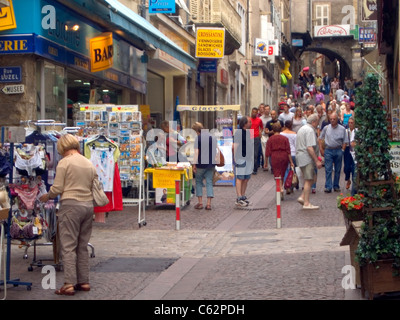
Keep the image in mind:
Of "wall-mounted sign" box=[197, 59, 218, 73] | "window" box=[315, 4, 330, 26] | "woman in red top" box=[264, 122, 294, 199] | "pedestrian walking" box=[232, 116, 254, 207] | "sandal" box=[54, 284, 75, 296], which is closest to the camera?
"sandal" box=[54, 284, 75, 296]

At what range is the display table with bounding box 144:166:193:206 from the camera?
635 inches

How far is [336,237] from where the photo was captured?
1215 cm

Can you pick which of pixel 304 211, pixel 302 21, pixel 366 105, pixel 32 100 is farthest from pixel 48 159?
pixel 302 21

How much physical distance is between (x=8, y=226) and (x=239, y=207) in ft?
27.1

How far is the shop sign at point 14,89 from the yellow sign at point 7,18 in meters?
1.09

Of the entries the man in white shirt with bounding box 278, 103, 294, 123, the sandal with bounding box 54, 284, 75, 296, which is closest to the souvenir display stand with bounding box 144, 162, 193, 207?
the sandal with bounding box 54, 284, 75, 296

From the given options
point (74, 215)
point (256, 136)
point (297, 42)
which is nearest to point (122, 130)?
point (74, 215)

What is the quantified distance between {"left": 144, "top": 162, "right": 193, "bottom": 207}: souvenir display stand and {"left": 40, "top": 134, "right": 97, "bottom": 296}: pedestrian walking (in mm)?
7338

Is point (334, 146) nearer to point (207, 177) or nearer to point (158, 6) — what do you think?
point (207, 177)

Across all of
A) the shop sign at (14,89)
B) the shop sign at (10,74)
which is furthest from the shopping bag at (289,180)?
the shop sign at (10,74)

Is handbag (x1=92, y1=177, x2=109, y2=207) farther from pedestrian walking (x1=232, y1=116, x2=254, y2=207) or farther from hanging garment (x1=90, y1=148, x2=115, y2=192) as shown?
pedestrian walking (x1=232, y1=116, x2=254, y2=207)

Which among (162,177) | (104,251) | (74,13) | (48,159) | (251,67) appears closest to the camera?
(48,159)

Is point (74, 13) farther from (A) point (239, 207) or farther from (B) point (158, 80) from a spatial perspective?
(B) point (158, 80)

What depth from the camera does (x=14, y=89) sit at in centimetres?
1488
